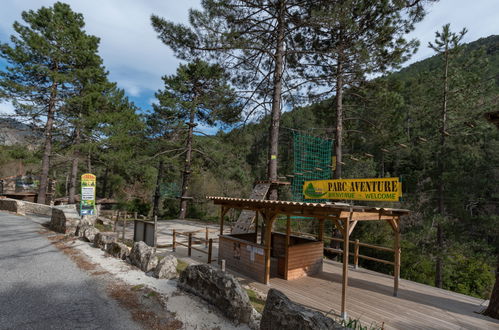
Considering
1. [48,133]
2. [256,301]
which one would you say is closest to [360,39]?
[256,301]

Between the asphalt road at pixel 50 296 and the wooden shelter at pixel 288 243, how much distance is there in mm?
3616

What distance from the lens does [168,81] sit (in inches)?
803

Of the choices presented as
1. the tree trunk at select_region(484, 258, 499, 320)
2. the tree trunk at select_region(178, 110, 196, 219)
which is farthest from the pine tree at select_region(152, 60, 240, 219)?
the tree trunk at select_region(484, 258, 499, 320)

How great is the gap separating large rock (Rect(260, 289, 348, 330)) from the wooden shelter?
1.81 m

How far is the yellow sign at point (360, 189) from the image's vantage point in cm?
553

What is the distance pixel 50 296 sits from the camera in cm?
552

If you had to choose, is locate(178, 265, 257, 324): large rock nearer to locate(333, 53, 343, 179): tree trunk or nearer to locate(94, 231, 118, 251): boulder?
locate(94, 231, 118, 251): boulder

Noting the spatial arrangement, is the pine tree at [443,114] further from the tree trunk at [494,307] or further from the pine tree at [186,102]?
the pine tree at [186,102]

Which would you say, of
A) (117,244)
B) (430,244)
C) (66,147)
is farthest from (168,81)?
(430,244)

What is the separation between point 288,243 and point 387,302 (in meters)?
2.75

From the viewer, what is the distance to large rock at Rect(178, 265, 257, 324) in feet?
16.4

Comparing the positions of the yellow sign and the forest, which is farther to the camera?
the forest

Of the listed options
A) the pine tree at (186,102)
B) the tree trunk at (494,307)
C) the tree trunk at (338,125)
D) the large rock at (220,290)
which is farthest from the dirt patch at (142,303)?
the pine tree at (186,102)

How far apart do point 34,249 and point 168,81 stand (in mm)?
14862
